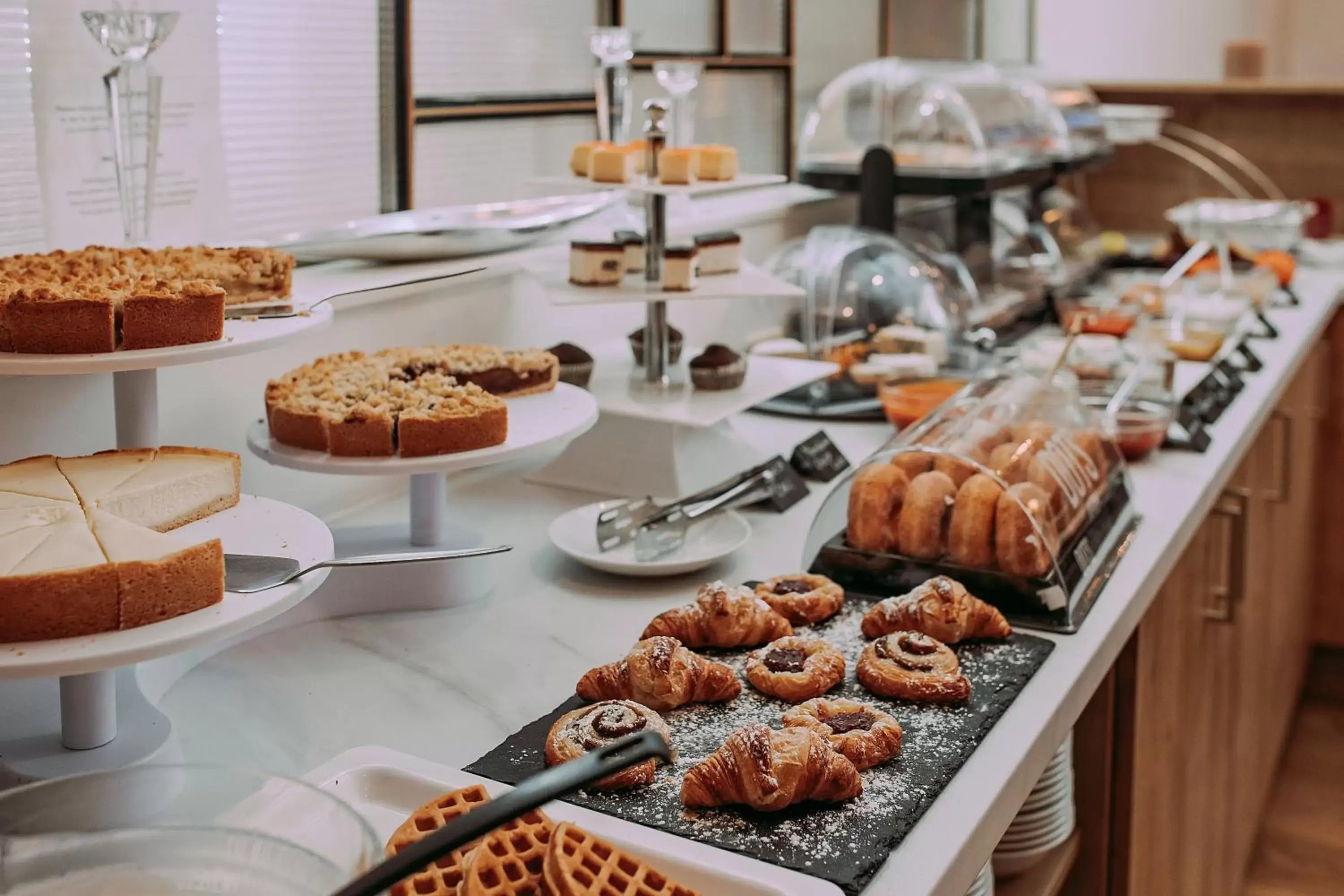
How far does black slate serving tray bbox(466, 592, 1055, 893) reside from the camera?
87 cm

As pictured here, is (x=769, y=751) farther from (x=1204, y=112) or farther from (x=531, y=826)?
(x=1204, y=112)

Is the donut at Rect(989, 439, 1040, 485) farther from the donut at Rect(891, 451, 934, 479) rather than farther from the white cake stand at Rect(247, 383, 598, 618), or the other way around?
the white cake stand at Rect(247, 383, 598, 618)

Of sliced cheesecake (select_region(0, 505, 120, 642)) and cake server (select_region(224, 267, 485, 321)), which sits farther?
cake server (select_region(224, 267, 485, 321))

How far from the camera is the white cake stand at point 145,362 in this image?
3.28 feet

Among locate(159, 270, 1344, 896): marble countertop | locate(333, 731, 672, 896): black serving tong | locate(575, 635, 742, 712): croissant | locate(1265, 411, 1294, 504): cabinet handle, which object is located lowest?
locate(1265, 411, 1294, 504): cabinet handle

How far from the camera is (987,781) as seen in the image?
997 millimetres

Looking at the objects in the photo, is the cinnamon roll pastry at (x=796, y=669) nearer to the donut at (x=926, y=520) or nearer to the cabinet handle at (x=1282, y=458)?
the donut at (x=926, y=520)

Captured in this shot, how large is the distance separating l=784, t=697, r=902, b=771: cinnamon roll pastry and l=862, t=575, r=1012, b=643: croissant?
0.50ft

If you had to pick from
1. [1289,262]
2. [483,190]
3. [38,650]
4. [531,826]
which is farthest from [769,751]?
[1289,262]

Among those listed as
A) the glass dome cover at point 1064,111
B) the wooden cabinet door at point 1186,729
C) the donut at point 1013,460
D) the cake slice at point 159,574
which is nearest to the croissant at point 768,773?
the cake slice at point 159,574

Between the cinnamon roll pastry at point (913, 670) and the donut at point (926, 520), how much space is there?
7.1 inches

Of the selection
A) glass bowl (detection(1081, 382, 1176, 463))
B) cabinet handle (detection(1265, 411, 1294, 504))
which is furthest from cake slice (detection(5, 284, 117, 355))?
cabinet handle (detection(1265, 411, 1294, 504))

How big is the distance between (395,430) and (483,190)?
0.83 meters

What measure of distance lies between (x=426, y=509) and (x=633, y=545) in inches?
8.5
